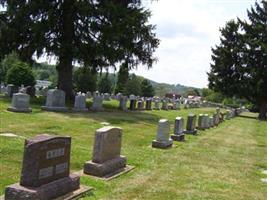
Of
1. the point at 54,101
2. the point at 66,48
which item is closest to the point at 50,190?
the point at 54,101

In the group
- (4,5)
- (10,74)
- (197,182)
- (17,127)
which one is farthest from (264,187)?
(10,74)

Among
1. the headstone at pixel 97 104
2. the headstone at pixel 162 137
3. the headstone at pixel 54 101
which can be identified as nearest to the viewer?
the headstone at pixel 162 137

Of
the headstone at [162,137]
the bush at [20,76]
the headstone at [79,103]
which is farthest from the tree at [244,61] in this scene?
the headstone at [162,137]

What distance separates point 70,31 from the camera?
29.8 m

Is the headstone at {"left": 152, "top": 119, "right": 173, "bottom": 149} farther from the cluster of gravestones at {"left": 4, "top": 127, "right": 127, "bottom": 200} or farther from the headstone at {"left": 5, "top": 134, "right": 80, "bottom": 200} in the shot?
the headstone at {"left": 5, "top": 134, "right": 80, "bottom": 200}

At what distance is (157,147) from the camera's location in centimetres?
1536

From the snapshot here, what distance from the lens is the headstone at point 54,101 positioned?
23.3 meters

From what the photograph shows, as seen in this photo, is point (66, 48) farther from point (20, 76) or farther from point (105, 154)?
point (20, 76)

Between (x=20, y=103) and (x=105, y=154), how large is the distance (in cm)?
1204

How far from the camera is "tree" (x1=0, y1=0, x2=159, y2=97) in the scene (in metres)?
28.3

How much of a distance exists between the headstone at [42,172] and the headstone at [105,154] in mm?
1745

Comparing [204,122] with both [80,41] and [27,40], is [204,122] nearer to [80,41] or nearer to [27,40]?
[80,41]

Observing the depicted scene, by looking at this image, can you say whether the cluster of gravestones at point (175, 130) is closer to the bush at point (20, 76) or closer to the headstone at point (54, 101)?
the headstone at point (54, 101)

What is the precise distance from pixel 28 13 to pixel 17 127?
15067mm
